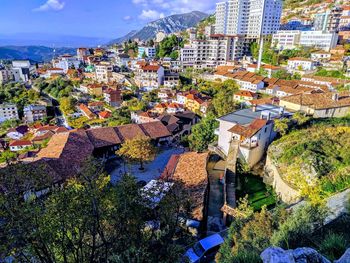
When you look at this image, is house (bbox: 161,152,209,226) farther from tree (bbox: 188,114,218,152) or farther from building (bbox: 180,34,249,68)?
building (bbox: 180,34,249,68)

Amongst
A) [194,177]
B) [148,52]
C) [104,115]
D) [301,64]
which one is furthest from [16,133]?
[301,64]

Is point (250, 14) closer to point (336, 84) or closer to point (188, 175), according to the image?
point (336, 84)

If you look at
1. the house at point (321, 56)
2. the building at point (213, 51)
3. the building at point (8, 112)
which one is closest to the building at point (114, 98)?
the building at point (8, 112)

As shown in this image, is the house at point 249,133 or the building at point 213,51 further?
the building at point 213,51

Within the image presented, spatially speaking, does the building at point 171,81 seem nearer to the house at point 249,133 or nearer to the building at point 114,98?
the building at point 114,98

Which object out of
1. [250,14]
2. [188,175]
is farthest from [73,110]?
[250,14]

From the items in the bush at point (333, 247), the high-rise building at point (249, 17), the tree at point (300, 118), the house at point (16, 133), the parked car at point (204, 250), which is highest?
the high-rise building at point (249, 17)

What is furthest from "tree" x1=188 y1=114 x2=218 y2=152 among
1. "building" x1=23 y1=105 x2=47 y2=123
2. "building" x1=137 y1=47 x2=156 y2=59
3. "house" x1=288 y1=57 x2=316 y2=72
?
"building" x1=137 y1=47 x2=156 y2=59
